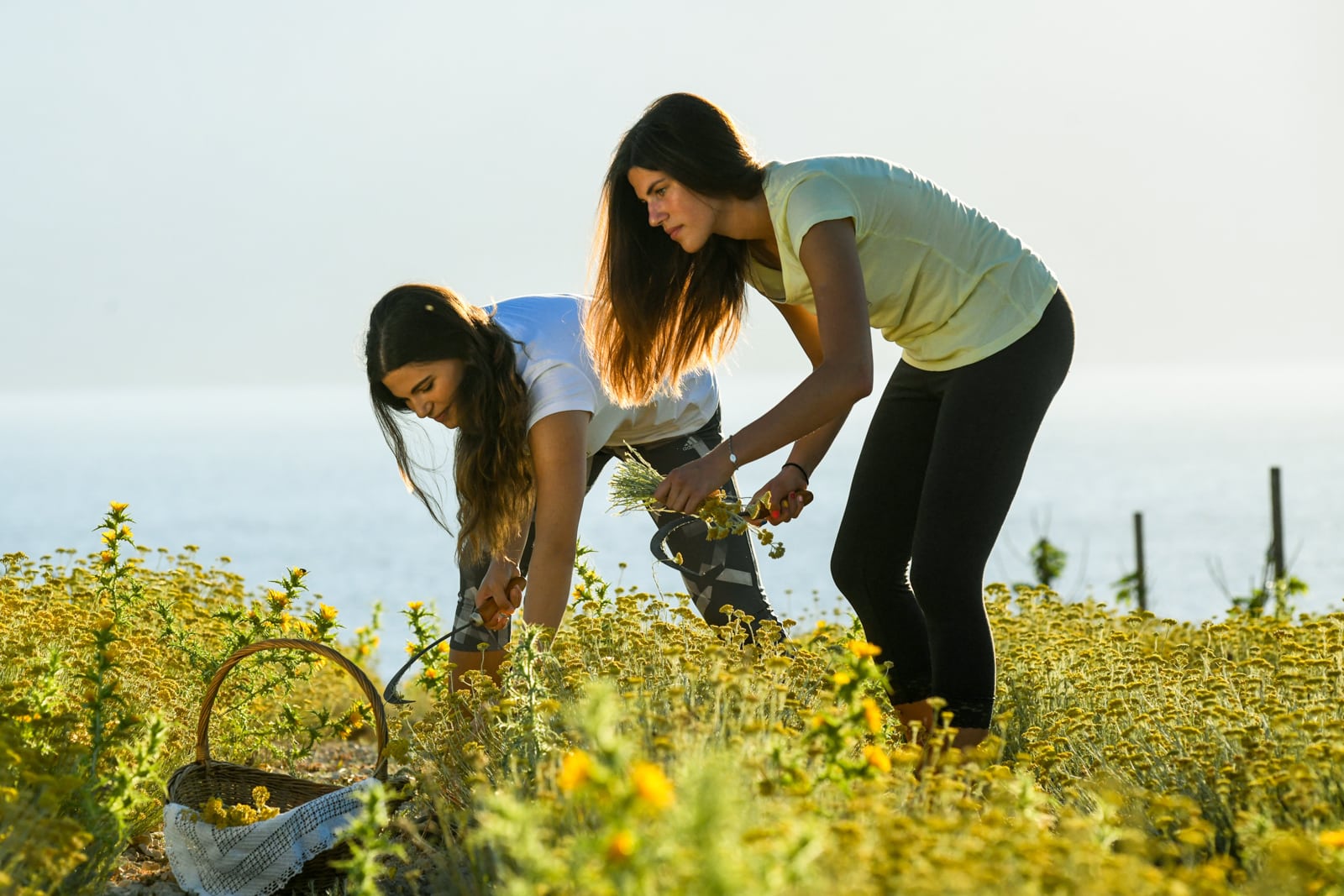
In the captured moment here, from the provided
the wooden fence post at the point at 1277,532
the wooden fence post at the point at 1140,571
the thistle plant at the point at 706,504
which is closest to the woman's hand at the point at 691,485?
the thistle plant at the point at 706,504

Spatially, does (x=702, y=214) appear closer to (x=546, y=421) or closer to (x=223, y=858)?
(x=546, y=421)

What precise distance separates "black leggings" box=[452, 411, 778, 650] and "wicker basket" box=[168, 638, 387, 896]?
52 cm

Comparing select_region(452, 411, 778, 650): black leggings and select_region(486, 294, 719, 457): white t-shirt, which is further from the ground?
select_region(486, 294, 719, 457): white t-shirt

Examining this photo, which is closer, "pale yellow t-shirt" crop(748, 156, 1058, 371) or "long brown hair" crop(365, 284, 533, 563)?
"pale yellow t-shirt" crop(748, 156, 1058, 371)

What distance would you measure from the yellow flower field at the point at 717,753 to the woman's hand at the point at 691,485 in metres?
0.28

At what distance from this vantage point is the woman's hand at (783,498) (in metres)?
2.96

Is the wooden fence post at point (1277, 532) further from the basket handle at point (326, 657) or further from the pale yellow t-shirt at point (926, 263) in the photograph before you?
the basket handle at point (326, 657)

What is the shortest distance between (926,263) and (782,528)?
83.1 feet

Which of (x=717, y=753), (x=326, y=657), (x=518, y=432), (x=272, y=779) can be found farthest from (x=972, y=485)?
(x=272, y=779)

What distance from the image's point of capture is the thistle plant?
2867 millimetres

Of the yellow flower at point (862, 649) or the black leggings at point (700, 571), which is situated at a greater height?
the black leggings at point (700, 571)

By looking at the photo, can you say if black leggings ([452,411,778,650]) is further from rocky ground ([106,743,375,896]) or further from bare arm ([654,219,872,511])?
bare arm ([654,219,872,511])

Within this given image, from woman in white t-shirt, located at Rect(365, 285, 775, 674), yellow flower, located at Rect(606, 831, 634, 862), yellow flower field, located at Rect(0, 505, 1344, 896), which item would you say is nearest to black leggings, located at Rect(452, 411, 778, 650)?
woman in white t-shirt, located at Rect(365, 285, 775, 674)

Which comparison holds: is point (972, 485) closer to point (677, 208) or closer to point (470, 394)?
point (677, 208)
